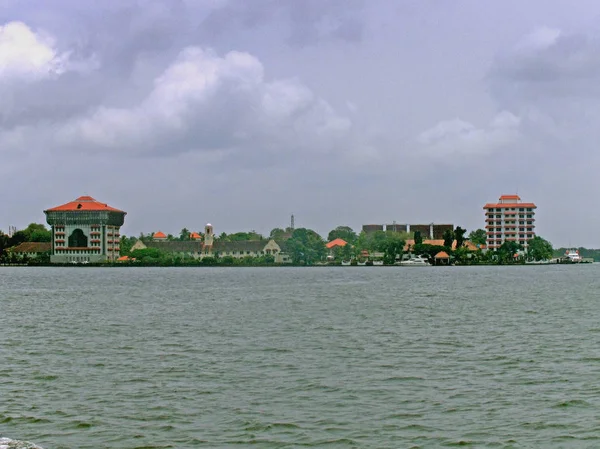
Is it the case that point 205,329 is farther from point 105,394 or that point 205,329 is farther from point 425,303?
point 425,303

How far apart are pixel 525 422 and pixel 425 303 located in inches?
1643

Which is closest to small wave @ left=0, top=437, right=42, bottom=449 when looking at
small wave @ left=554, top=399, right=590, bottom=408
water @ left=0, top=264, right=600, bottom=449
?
water @ left=0, top=264, right=600, bottom=449

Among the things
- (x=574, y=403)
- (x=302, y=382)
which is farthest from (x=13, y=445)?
(x=574, y=403)

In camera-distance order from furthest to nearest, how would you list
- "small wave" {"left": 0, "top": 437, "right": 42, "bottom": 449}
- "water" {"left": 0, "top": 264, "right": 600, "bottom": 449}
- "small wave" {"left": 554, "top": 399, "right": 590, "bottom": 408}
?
"small wave" {"left": 554, "top": 399, "right": 590, "bottom": 408}, "water" {"left": 0, "top": 264, "right": 600, "bottom": 449}, "small wave" {"left": 0, "top": 437, "right": 42, "bottom": 449}

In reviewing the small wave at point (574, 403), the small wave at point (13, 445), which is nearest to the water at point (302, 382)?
the small wave at point (574, 403)

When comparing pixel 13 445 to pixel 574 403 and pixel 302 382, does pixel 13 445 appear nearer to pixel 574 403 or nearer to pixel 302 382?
pixel 302 382

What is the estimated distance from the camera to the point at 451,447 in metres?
16.0

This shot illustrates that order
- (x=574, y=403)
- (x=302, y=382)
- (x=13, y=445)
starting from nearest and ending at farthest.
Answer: (x=13, y=445), (x=574, y=403), (x=302, y=382)

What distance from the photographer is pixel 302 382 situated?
894 inches

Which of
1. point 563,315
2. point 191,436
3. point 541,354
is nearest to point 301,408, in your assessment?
point 191,436

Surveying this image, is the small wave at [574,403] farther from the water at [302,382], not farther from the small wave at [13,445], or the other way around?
the small wave at [13,445]

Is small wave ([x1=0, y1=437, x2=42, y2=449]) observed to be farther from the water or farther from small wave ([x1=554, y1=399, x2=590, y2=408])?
small wave ([x1=554, y1=399, x2=590, y2=408])

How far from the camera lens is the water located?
17047 millimetres

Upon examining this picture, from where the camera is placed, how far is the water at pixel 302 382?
17047 millimetres
